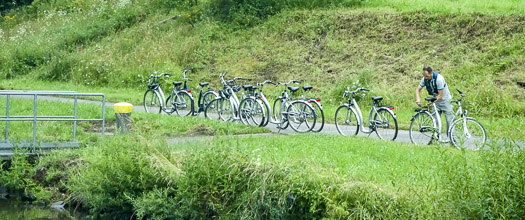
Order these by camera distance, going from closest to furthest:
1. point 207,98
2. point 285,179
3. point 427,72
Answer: point 285,179 < point 427,72 < point 207,98

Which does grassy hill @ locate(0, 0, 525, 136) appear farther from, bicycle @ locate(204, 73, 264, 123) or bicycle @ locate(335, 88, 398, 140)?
bicycle @ locate(204, 73, 264, 123)

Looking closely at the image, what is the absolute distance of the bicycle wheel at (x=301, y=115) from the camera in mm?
18641

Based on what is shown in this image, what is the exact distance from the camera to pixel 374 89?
24.9 m

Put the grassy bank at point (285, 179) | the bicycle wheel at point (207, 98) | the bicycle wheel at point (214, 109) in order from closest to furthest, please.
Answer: the grassy bank at point (285, 179), the bicycle wheel at point (214, 109), the bicycle wheel at point (207, 98)

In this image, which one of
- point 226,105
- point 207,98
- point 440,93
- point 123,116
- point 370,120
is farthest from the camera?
point 207,98

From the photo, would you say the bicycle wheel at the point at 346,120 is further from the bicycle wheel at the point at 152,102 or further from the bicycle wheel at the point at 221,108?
the bicycle wheel at the point at 152,102

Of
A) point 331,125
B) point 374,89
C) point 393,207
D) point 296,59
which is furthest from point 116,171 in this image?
point 296,59

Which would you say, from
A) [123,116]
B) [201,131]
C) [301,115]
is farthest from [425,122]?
[123,116]

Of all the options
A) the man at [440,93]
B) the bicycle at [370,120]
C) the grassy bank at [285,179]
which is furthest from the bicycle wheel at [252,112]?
the man at [440,93]

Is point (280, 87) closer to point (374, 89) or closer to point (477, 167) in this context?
point (374, 89)

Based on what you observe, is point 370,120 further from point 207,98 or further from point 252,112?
point 207,98

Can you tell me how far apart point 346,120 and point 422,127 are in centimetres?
242

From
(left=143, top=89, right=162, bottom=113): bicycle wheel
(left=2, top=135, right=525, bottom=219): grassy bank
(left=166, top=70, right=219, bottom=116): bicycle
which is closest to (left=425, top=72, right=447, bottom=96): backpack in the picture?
(left=2, top=135, right=525, bottom=219): grassy bank

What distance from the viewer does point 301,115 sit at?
18.7 metres
